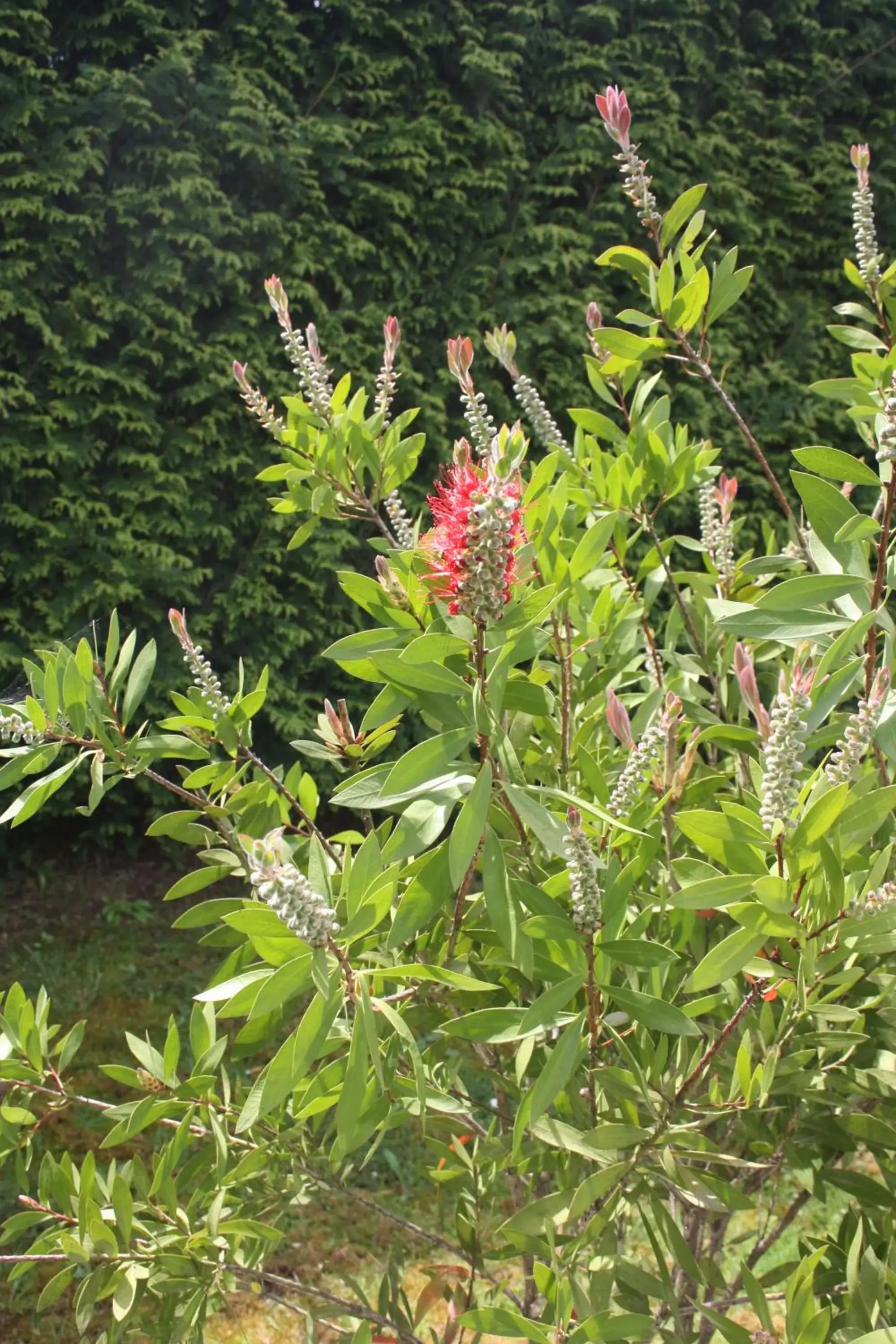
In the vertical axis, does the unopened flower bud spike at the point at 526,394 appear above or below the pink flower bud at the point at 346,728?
above

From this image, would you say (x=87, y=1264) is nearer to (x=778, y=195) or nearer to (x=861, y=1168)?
(x=861, y=1168)

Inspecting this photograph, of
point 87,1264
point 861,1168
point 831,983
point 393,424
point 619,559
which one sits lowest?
point 861,1168

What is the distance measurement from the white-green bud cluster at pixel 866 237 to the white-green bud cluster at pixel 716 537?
1.18 feet

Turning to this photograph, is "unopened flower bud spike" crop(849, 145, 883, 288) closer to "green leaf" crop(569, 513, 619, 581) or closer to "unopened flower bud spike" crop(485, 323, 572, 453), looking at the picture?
"unopened flower bud spike" crop(485, 323, 572, 453)

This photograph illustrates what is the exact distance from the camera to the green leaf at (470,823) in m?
0.82

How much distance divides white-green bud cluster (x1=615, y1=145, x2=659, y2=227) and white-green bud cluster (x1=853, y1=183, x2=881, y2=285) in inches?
11.4

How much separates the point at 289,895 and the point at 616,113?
3.38ft

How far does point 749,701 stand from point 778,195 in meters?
5.91

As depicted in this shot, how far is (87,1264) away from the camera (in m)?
1.29

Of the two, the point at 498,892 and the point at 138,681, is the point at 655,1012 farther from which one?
the point at 138,681

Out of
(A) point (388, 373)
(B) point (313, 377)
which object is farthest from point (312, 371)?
(A) point (388, 373)

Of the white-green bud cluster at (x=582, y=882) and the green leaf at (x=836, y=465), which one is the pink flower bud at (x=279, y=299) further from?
the white-green bud cluster at (x=582, y=882)

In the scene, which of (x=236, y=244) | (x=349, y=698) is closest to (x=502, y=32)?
(x=236, y=244)

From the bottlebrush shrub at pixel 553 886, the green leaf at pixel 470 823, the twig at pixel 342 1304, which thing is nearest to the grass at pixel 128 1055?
the twig at pixel 342 1304
